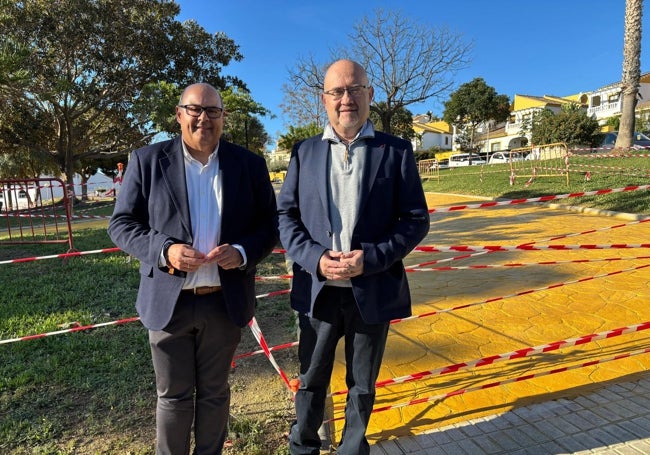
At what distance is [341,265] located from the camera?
5.79ft

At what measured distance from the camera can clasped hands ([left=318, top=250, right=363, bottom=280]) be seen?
5.77 ft

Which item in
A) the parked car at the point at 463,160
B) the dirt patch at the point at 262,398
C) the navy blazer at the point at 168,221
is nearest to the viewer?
the navy blazer at the point at 168,221

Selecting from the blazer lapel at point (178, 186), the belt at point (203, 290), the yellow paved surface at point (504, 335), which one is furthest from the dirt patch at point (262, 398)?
the blazer lapel at point (178, 186)

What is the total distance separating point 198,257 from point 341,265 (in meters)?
0.59

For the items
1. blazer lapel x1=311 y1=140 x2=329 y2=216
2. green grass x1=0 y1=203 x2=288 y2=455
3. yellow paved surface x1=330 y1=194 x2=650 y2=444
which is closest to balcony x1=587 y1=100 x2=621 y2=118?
yellow paved surface x1=330 y1=194 x2=650 y2=444

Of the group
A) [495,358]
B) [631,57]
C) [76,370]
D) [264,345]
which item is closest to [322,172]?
[264,345]

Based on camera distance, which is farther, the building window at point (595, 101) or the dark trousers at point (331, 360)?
the building window at point (595, 101)

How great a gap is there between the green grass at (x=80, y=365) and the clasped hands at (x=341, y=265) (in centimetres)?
121

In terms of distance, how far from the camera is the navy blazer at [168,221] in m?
1.82

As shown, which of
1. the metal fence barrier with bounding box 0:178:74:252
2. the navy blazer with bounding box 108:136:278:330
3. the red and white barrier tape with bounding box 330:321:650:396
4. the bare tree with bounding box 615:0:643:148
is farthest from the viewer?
the bare tree with bounding box 615:0:643:148

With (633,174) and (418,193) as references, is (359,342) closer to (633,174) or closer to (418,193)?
(418,193)

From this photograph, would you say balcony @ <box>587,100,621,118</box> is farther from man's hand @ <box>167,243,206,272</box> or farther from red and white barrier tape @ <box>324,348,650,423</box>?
man's hand @ <box>167,243,206,272</box>

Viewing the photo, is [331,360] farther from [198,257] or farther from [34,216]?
[34,216]

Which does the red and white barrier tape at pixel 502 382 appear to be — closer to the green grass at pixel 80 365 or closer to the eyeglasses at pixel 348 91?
the green grass at pixel 80 365
